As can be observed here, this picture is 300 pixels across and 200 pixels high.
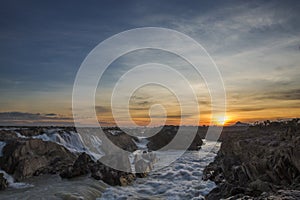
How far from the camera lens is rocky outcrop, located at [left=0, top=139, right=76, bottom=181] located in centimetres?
2752

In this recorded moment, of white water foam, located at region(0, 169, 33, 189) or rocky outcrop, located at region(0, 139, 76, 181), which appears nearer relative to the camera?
white water foam, located at region(0, 169, 33, 189)

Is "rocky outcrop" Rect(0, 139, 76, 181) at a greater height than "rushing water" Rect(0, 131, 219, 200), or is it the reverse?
"rocky outcrop" Rect(0, 139, 76, 181)

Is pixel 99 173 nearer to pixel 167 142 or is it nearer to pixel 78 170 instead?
pixel 78 170

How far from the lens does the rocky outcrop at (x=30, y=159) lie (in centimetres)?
2752

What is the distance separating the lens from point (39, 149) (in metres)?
32.8

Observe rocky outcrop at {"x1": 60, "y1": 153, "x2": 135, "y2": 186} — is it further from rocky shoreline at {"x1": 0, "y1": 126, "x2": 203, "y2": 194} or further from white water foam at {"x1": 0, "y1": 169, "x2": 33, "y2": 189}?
white water foam at {"x1": 0, "y1": 169, "x2": 33, "y2": 189}

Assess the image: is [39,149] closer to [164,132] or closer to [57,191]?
[57,191]

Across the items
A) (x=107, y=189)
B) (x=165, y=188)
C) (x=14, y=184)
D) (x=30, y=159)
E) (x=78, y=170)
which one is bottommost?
(x=14, y=184)

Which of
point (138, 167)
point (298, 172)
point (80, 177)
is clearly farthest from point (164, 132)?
point (298, 172)

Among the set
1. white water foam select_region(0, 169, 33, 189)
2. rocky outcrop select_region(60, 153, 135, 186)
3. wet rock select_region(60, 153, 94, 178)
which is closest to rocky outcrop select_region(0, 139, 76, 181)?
white water foam select_region(0, 169, 33, 189)

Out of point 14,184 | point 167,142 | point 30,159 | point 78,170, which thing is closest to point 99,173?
point 78,170

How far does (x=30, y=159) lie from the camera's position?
29062 millimetres

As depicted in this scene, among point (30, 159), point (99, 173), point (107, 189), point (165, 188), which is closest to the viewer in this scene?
point (107, 189)

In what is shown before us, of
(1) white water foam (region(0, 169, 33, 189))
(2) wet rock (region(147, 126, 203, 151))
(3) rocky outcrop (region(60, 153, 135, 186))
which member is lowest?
(2) wet rock (region(147, 126, 203, 151))
